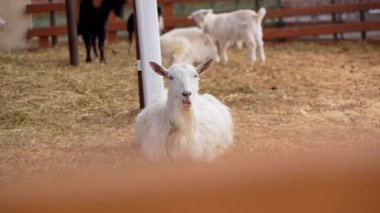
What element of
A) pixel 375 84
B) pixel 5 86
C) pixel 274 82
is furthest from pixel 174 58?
pixel 375 84

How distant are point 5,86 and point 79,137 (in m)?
2.84

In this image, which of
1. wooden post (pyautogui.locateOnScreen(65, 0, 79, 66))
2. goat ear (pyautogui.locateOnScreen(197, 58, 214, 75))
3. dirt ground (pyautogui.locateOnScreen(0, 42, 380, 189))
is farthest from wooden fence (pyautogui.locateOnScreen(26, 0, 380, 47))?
goat ear (pyautogui.locateOnScreen(197, 58, 214, 75))

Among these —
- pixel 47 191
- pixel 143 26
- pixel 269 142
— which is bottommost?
pixel 269 142

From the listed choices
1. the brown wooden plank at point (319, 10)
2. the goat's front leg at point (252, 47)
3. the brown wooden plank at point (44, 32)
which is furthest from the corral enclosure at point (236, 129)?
the brown wooden plank at point (44, 32)

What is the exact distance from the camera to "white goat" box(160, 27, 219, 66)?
9008 millimetres

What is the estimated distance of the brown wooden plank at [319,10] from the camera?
11977 mm

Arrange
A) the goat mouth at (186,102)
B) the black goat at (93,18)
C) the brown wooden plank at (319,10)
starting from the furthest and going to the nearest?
1. the brown wooden plank at (319,10)
2. the black goat at (93,18)
3. the goat mouth at (186,102)

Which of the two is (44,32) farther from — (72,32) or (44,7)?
(72,32)

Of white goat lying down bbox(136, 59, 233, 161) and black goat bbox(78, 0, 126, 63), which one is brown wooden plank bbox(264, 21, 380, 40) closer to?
black goat bbox(78, 0, 126, 63)

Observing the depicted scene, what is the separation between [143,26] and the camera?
5.79 meters

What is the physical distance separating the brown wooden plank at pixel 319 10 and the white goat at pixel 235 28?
267 cm

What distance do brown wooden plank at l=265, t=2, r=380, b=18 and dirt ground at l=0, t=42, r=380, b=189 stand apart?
2048mm

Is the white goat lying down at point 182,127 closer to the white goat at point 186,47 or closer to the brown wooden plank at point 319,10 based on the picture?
the white goat at point 186,47

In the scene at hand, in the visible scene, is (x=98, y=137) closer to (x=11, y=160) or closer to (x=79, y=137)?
(x=79, y=137)
